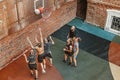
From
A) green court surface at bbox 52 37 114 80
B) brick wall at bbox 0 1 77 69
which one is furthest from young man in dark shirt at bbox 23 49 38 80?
brick wall at bbox 0 1 77 69

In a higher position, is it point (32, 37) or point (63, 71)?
point (32, 37)

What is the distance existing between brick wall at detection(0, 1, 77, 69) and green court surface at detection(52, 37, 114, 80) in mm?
1459

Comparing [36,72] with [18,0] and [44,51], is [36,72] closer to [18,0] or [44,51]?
[44,51]

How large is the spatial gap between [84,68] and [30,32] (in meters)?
3.28

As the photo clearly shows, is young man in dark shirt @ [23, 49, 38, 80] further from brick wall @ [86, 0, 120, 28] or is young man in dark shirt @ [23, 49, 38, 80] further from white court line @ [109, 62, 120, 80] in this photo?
brick wall @ [86, 0, 120, 28]

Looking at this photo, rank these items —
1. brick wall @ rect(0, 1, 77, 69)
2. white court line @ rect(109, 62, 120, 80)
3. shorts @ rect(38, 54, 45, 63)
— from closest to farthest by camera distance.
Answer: shorts @ rect(38, 54, 45, 63)
white court line @ rect(109, 62, 120, 80)
brick wall @ rect(0, 1, 77, 69)

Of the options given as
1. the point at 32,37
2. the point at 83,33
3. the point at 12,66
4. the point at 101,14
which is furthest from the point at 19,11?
the point at 101,14

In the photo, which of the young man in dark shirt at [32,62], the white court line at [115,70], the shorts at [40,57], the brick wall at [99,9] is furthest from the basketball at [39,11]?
the white court line at [115,70]

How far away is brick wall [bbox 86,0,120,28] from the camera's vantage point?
11.2 m

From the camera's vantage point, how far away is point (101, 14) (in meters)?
11.8

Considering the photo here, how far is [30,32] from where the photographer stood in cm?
1004

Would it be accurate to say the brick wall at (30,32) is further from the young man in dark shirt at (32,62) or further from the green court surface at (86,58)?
the young man in dark shirt at (32,62)

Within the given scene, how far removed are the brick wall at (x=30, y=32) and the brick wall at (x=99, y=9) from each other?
3.65 feet

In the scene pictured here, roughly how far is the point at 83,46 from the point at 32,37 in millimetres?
2829
